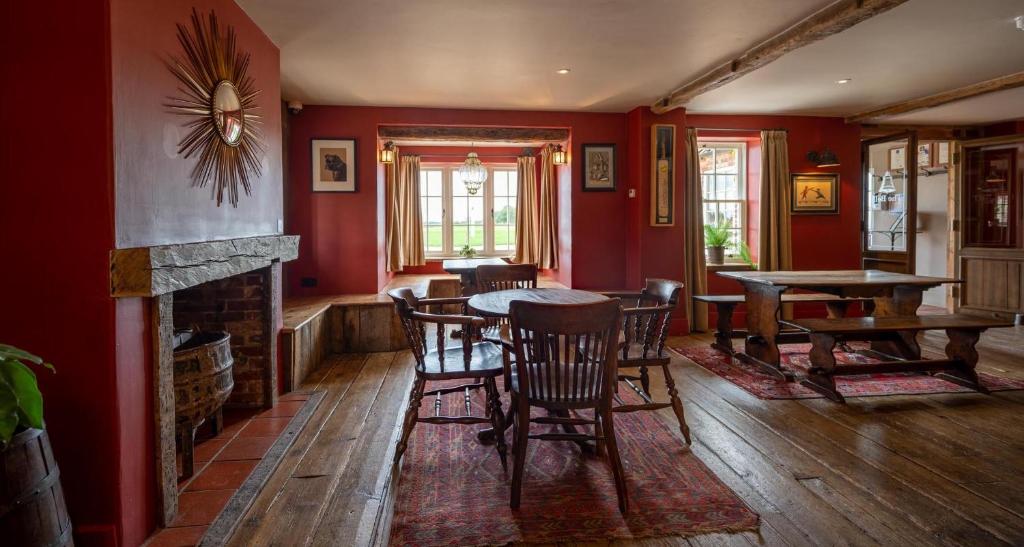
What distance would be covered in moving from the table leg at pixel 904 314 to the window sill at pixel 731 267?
1660 mm

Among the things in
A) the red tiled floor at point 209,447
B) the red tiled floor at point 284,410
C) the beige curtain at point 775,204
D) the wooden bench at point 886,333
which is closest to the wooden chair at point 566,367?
the red tiled floor at point 209,447

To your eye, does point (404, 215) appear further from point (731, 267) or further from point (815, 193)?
point (815, 193)

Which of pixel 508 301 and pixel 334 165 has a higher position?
pixel 334 165

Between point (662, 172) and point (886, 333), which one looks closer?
point (886, 333)

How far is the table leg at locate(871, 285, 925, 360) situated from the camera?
452 cm

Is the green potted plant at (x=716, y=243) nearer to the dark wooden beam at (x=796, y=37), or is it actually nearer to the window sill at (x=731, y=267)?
the window sill at (x=731, y=267)

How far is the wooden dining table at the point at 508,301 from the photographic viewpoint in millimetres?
2779

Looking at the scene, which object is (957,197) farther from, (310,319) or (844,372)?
(310,319)

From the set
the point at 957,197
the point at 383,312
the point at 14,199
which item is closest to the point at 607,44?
the point at 383,312

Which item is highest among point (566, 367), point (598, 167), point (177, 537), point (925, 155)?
point (925, 155)

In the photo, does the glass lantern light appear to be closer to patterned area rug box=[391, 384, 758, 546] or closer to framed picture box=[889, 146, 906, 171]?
patterned area rug box=[391, 384, 758, 546]

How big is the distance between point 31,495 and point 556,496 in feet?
5.67

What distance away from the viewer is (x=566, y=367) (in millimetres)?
2350

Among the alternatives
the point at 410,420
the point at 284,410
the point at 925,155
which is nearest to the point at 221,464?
the point at 284,410
